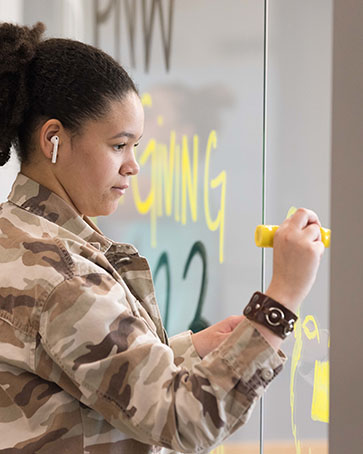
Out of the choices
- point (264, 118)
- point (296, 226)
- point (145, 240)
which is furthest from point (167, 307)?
point (296, 226)

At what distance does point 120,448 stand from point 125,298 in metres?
0.20

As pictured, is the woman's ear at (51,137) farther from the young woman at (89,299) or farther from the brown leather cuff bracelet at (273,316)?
the brown leather cuff bracelet at (273,316)

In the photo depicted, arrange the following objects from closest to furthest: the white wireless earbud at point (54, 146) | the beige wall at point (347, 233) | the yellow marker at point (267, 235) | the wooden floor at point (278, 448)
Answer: the beige wall at point (347, 233) < the yellow marker at point (267, 235) < the white wireless earbud at point (54, 146) < the wooden floor at point (278, 448)

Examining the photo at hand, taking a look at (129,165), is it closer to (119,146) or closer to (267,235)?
(119,146)

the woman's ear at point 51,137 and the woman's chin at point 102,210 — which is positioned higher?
the woman's ear at point 51,137

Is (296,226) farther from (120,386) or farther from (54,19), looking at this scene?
(54,19)

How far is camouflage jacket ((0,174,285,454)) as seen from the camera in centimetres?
91

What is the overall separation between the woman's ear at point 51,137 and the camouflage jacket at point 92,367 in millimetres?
98

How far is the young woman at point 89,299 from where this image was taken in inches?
35.9

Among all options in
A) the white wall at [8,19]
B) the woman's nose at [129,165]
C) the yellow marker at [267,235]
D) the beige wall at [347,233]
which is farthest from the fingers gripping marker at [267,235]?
the white wall at [8,19]

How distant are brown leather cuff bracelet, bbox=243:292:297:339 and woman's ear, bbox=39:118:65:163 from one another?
1.25ft

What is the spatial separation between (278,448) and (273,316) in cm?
64

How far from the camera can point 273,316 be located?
0.92m

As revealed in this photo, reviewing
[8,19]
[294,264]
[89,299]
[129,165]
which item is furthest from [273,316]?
[8,19]
